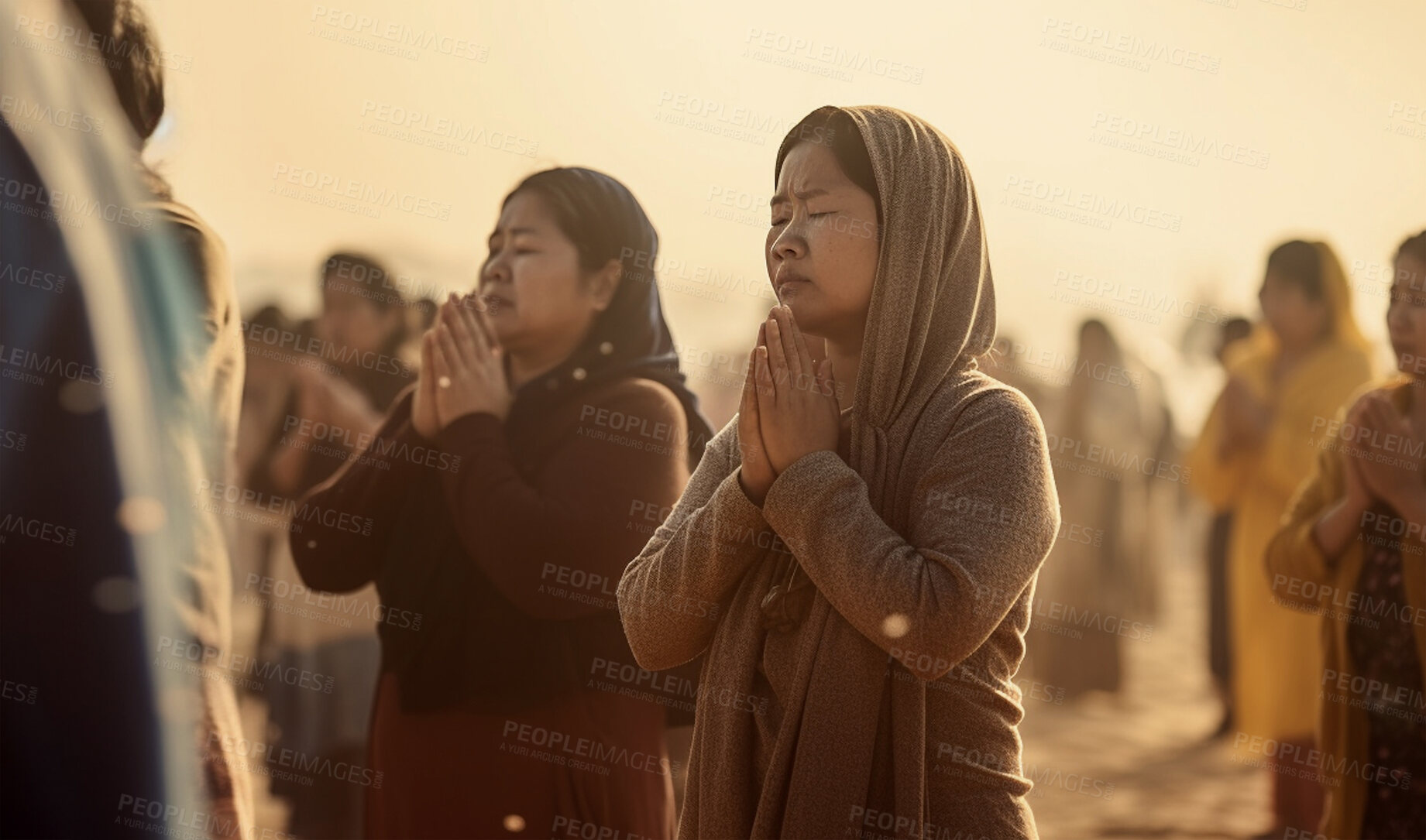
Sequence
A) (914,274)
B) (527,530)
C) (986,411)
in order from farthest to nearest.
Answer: (527,530) < (914,274) < (986,411)

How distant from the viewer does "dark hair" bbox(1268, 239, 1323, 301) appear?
4.56 m

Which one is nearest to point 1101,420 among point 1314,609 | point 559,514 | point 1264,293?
point 1264,293

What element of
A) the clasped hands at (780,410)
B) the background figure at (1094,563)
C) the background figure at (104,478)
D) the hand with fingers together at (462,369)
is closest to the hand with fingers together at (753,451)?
the clasped hands at (780,410)

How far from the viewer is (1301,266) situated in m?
4.61

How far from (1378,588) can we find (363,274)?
10.2ft

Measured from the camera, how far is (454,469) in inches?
115

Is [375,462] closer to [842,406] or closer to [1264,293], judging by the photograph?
[842,406]

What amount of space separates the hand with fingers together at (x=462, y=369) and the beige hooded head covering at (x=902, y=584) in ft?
3.82

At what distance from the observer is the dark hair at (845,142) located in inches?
74.3

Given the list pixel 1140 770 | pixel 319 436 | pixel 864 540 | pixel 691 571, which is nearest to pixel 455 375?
pixel 319 436

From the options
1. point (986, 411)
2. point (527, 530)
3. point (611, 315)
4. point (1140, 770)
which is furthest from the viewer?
point (1140, 770)

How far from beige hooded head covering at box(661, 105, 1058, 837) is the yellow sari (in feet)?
10.0

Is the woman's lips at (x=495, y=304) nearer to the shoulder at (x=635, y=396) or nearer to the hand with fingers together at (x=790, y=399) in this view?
the shoulder at (x=635, y=396)

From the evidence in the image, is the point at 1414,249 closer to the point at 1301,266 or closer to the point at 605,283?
the point at 1301,266
